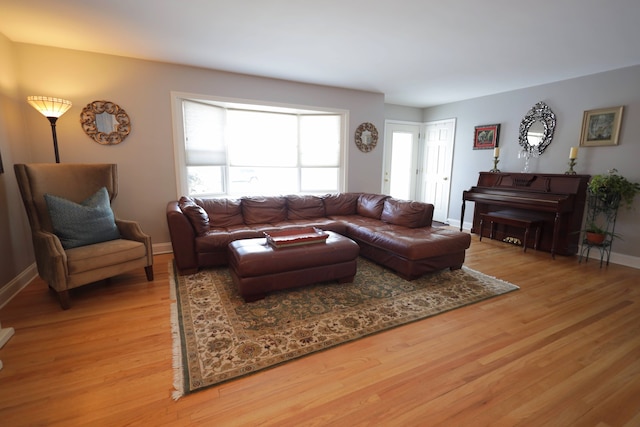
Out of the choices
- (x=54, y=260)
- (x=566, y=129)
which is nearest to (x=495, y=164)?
(x=566, y=129)

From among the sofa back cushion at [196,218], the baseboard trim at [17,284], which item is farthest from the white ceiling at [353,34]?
the baseboard trim at [17,284]

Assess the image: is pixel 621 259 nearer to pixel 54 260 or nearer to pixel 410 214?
pixel 410 214

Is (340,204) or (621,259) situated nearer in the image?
(621,259)

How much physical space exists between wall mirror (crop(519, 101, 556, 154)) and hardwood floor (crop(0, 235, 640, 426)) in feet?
8.69

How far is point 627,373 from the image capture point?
1.69 metres

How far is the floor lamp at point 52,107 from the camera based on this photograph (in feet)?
8.85

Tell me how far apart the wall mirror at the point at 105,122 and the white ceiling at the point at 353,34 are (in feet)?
2.03

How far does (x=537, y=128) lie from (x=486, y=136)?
2.59 feet

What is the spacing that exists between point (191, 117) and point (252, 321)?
9.72 ft

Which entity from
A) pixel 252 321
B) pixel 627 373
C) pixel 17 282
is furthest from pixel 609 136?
pixel 17 282

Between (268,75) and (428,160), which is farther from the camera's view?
(428,160)

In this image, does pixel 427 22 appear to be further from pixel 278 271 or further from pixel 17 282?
pixel 17 282

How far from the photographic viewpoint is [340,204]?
175 inches

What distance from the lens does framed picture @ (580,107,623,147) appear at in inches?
139
